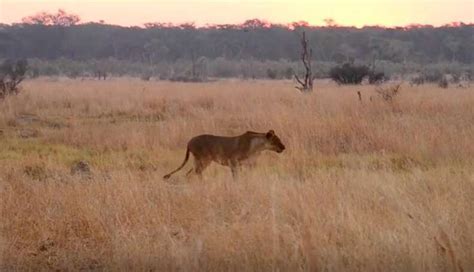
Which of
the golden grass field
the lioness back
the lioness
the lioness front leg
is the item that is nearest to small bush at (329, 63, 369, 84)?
the golden grass field

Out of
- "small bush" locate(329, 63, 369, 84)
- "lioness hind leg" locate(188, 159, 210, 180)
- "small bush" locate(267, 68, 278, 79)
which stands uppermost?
"lioness hind leg" locate(188, 159, 210, 180)

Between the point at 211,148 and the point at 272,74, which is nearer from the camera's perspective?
the point at 211,148

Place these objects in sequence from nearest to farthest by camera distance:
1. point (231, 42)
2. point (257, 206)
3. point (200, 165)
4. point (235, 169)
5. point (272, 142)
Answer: point (257, 206) < point (235, 169) < point (200, 165) < point (272, 142) < point (231, 42)

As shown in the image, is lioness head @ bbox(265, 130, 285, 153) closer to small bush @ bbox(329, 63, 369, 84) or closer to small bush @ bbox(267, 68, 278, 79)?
small bush @ bbox(329, 63, 369, 84)

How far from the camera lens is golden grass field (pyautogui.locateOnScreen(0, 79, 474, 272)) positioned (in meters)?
5.55

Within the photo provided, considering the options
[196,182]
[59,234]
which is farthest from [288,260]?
[196,182]

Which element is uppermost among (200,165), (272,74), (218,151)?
(218,151)

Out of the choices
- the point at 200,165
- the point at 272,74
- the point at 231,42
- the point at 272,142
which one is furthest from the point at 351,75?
the point at 231,42

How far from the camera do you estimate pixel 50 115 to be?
18.0m

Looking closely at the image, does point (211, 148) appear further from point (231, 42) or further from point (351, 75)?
point (231, 42)

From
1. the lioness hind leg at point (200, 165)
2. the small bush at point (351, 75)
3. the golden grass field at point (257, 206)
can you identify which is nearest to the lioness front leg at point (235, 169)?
the golden grass field at point (257, 206)

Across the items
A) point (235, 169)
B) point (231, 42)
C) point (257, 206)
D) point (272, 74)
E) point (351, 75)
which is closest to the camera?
point (257, 206)

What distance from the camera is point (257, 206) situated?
6859 millimetres

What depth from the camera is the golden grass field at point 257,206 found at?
5551mm
